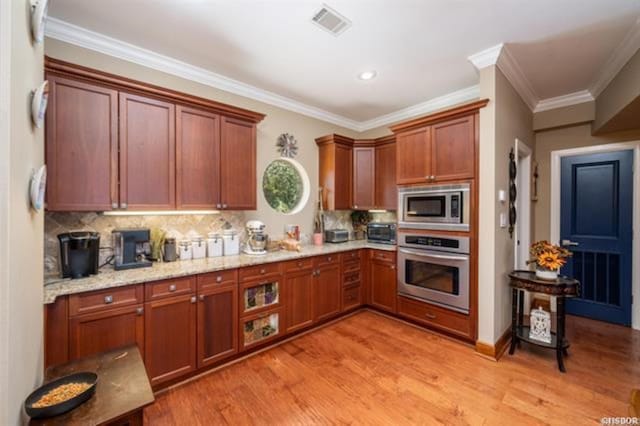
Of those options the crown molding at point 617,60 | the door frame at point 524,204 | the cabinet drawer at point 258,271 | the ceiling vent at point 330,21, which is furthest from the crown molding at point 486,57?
the cabinet drawer at point 258,271

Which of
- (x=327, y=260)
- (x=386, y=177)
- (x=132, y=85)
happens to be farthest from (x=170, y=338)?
(x=386, y=177)

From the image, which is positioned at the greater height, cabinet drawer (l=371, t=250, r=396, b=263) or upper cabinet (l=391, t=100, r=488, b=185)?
upper cabinet (l=391, t=100, r=488, b=185)

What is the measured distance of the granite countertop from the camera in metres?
1.79

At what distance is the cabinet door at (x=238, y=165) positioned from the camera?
2.79 meters

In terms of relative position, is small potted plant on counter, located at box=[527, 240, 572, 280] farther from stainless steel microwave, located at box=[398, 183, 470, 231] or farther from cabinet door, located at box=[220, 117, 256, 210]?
cabinet door, located at box=[220, 117, 256, 210]

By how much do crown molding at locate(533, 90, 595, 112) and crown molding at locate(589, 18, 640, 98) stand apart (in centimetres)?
7

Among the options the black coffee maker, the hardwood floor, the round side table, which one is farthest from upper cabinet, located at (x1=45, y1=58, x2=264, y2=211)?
the round side table

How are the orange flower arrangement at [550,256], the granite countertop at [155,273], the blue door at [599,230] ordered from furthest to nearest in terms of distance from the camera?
the blue door at [599,230] < the orange flower arrangement at [550,256] < the granite countertop at [155,273]

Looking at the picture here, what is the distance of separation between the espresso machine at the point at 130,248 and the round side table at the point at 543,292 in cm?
351

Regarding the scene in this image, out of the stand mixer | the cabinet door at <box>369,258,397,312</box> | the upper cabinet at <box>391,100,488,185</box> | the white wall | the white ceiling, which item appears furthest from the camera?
→ the cabinet door at <box>369,258,397,312</box>

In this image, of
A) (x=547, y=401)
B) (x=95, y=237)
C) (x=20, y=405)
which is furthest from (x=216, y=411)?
(x=547, y=401)

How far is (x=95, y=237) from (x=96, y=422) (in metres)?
1.47

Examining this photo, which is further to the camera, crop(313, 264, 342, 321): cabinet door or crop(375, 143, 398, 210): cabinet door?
crop(375, 143, 398, 210): cabinet door

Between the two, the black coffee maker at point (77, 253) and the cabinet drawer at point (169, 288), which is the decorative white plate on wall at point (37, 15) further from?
the cabinet drawer at point (169, 288)
